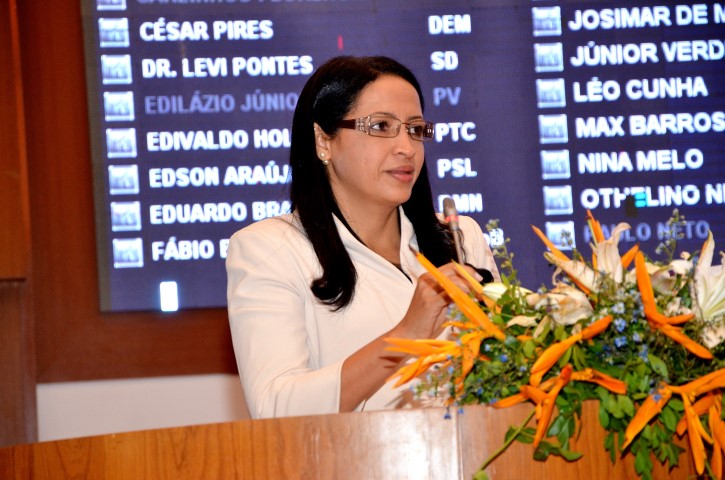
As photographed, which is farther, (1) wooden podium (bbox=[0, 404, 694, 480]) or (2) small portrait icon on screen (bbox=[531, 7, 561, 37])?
(2) small portrait icon on screen (bbox=[531, 7, 561, 37])

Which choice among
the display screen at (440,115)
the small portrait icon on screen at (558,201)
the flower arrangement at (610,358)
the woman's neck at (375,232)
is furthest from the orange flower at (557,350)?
the small portrait icon on screen at (558,201)

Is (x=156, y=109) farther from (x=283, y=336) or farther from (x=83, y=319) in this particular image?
(x=283, y=336)

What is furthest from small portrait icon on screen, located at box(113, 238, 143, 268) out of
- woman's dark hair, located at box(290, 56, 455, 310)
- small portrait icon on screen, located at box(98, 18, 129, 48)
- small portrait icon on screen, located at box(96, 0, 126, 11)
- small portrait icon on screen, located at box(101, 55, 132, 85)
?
woman's dark hair, located at box(290, 56, 455, 310)

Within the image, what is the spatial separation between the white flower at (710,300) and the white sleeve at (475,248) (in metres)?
1.08

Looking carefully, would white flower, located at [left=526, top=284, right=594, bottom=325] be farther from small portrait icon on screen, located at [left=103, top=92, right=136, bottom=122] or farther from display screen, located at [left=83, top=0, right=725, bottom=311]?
small portrait icon on screen, located at [left=103, top=92, right=136, bottom=122]

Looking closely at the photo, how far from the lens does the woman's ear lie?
2.26 m

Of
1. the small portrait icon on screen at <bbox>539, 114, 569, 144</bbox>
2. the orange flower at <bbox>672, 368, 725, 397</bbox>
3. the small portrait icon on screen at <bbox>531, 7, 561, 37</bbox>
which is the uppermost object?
the small portrait icon on screen at <bbox>531, 7, 561, 37</bbox>

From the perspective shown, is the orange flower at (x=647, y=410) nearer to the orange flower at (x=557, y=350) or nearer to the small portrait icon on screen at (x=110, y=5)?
the orange flower at (x=557, y=350)

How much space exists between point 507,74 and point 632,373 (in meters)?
2.44

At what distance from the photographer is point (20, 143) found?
10.6 feet

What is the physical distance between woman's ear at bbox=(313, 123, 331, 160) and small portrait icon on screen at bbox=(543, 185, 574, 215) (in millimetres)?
1365

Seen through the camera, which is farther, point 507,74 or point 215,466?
point 507,74

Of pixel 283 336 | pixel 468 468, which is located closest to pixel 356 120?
pixel 283 336

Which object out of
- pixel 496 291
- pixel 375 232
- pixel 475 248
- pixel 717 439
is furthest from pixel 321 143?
pixel 717 439
